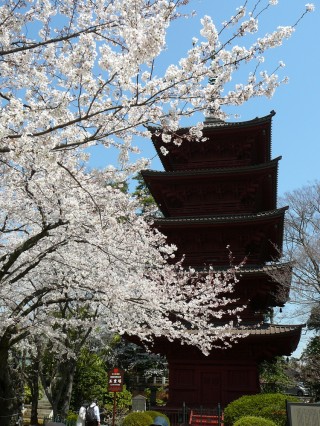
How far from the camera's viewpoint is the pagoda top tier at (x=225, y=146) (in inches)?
691

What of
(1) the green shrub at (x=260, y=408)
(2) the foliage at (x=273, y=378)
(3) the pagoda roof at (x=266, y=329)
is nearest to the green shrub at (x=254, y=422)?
(1) the green shrub at (x=260, y=408)

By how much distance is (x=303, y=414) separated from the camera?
149 inches

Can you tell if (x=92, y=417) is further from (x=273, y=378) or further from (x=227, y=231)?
(x=273, y=378)

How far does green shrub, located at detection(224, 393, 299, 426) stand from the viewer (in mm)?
11484

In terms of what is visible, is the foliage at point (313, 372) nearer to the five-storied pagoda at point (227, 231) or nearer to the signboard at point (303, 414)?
the five-storied pagoda at point (227, 231)

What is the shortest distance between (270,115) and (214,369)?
994 cm

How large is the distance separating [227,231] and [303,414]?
1283 centimetres

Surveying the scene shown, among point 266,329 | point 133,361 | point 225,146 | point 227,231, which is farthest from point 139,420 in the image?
point 133,361

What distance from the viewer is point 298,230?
78.4 ft

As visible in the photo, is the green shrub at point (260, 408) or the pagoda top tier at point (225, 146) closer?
the green shrub at point (260, 408)

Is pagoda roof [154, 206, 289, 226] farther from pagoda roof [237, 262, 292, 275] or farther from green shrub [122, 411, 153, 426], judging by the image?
green shrub [122, 411, 153, 426]

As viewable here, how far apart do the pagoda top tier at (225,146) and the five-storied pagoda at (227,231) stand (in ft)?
0.14

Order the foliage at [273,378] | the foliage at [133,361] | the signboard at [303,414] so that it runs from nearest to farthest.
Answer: the signboard at [303,414], the foliage at [273,378], the foliage at [133,361]

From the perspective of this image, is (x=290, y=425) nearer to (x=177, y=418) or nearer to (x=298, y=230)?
(x=177, y=418)
